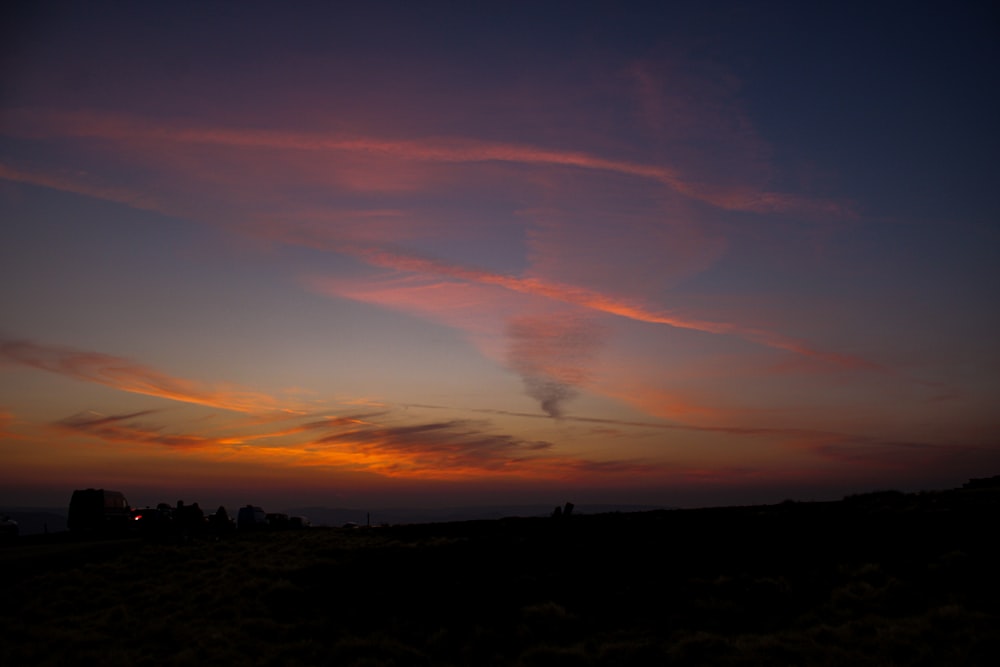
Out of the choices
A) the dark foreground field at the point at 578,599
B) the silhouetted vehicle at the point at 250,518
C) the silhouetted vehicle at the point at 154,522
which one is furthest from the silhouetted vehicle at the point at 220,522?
the dark foreground field at the point at 578,599

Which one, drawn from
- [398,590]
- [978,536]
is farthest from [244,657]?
[978,536]

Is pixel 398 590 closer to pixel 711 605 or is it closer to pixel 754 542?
pixel 711 605

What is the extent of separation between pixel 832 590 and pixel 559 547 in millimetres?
11146

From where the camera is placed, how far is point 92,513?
169 ft

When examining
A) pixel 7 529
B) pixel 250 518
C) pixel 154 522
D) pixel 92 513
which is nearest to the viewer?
pixel 7 529

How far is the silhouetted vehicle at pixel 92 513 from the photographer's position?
51188 mm

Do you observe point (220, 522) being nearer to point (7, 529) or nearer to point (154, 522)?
point (154, 522)

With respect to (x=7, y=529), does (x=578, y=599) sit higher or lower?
lower

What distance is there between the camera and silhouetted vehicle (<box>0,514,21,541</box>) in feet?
142

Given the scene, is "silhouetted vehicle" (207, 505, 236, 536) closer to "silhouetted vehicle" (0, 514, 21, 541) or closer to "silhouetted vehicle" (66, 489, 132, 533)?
"silhouetted vehicle" (66, 489, 132, 533)

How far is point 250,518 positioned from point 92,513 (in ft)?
47.1

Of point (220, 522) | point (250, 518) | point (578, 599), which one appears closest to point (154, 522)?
point (220, 522)

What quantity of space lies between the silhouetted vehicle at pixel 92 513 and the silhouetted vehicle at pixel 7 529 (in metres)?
6.74

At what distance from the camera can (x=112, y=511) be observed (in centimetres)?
5269
